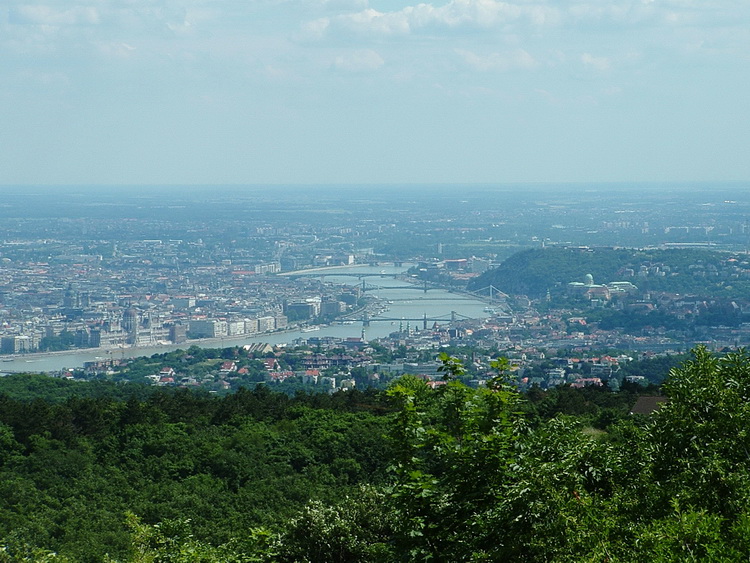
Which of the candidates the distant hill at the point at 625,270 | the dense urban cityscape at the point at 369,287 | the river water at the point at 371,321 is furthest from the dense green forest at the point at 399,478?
the distant hill at the point at 625,270

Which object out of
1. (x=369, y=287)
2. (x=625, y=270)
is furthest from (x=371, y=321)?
(x=625, y=270)

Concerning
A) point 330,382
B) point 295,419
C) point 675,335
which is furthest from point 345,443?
point 675,335

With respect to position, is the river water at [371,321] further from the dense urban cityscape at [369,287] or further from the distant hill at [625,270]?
the distant hill at [625,270]

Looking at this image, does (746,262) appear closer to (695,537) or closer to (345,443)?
(345,443)

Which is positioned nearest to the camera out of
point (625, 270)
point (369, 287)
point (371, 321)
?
point (371, 321)

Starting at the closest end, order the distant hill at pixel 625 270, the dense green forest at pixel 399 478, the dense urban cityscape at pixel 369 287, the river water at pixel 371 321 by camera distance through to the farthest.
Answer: the dense green forest at pixel 399 478 → the dense urban cityscape at pixel 369 287 → the river water at pixel 371 321 → the distant hill at pixel 625 270

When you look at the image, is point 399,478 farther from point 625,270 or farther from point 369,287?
point 369,287

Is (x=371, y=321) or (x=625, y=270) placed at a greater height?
(x=625, y=270)

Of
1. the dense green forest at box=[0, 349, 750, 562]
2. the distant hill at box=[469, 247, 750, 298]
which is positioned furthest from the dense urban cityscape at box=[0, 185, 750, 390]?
the dense green forest at box=[0, 349, 750, 562]
